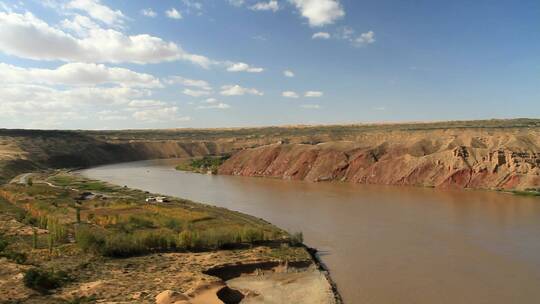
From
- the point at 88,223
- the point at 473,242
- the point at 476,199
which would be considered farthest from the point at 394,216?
the point at 88,223

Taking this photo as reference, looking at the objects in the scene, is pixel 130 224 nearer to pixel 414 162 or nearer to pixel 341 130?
pixel 414 162

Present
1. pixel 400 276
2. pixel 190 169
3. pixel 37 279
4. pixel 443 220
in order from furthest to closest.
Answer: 1. pixel 190 169
2. pixel 443 220
3. pixel 400 276
4. pixel 37 279

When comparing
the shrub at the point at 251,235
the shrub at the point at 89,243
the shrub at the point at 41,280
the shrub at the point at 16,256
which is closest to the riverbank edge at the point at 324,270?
the shrub at the point at 251,235

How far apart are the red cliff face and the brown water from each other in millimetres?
3727

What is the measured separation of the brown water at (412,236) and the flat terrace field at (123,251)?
10.4 ft

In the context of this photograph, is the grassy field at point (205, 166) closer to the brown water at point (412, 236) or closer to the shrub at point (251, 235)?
the brown water at point (412, 236)

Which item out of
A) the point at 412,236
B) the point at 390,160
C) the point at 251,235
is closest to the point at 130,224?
the point at 251,235

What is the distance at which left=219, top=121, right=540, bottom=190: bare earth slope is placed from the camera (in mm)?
48125

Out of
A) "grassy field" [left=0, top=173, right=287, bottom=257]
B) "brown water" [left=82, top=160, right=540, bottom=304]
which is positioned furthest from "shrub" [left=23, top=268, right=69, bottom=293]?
"brown water" [left=82, top=160, right=540, bottom=304]

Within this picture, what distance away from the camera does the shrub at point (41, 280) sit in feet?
54.2

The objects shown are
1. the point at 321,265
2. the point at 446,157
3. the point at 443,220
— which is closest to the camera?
the point at 321,265

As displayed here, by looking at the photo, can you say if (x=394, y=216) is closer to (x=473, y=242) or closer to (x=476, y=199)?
(x=473, y=242)

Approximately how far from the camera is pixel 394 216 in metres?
33.3

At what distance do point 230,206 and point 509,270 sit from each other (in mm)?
24070
